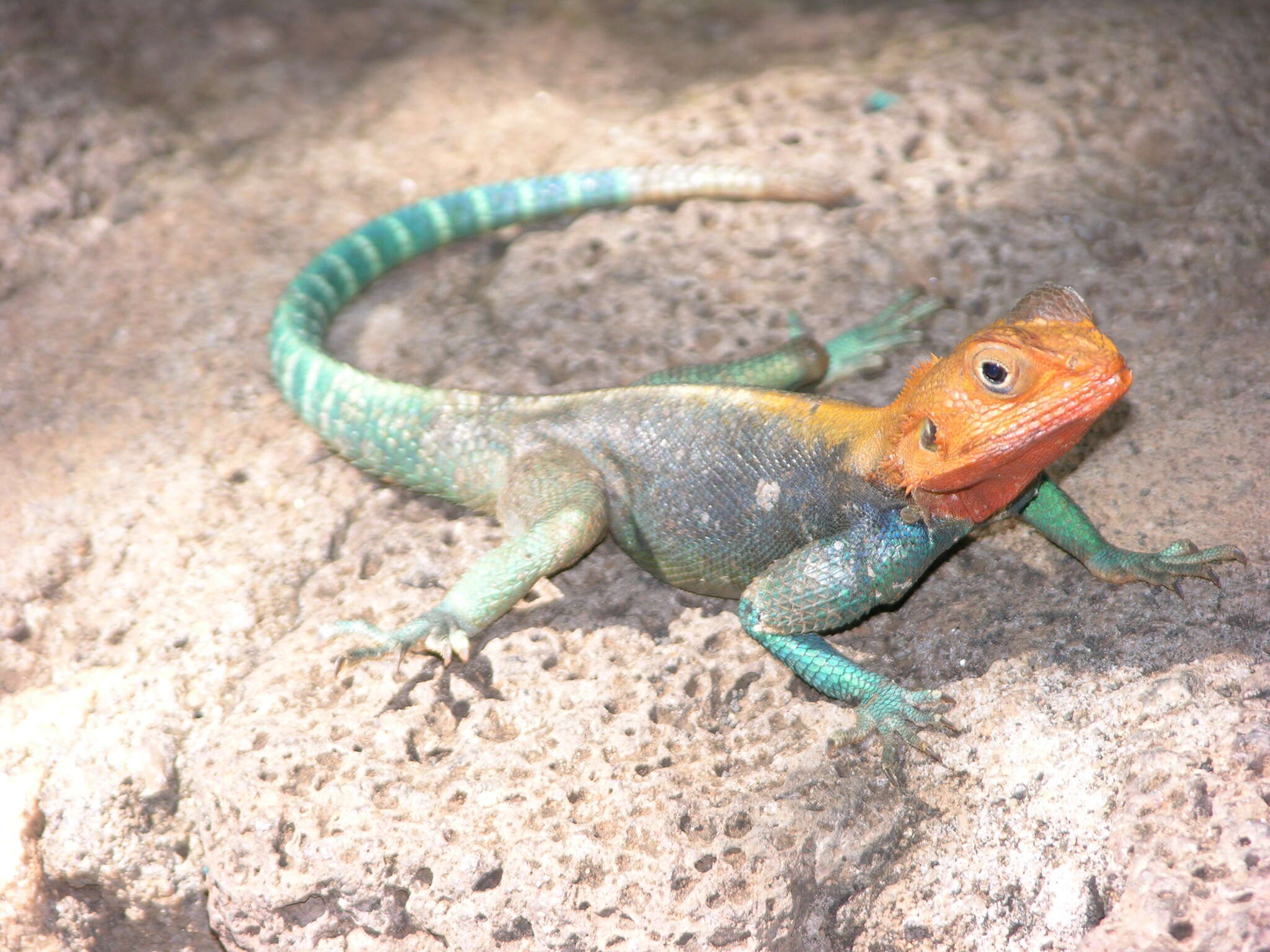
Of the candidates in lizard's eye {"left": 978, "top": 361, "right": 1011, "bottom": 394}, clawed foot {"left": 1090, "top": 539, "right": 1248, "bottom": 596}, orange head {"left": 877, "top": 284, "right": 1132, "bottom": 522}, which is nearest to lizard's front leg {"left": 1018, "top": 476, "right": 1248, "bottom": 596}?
clawed foot {"left": 1090, "top": 539, "right": 1248, "bottom": 596}

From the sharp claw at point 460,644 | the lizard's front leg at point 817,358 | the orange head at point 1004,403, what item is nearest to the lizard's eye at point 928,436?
the orange head at point 1004,403

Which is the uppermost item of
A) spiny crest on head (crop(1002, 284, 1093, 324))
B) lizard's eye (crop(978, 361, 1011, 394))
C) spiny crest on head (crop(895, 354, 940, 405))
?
spiny crest on head (crop(1002, 284, 1093, 324))

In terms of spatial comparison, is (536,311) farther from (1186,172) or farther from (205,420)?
(1186,172)

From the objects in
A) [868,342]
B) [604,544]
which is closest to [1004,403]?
[868,342]

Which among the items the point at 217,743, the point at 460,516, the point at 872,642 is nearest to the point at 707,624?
the point at 872,642

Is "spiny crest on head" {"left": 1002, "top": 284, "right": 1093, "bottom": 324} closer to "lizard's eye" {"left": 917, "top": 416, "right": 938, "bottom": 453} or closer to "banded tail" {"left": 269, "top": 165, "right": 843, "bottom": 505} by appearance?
"lizard's eye" {"left": 917, "top": 416, "right": 938, "bottom": 453}

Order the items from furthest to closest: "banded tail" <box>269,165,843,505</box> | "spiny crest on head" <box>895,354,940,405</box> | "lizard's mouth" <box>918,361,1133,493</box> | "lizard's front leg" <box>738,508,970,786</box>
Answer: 1. "banded tail" <box>269,165,843,505</box>
2. "lizard's front leg" <box>738,508,970,786</box>
3. "spiny crest on head" <box>895,354,940,405</box>
4. "lizard's mouth" <box>918,361,1133,493</box>

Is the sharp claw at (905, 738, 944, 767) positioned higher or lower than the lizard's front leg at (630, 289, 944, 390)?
lower

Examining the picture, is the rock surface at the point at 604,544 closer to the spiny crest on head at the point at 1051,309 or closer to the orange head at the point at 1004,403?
the orange head at the point at 1004,403
